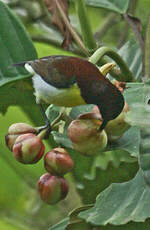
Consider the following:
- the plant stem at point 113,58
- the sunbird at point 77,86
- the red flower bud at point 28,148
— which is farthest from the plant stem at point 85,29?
the red flower bud at point 28,148

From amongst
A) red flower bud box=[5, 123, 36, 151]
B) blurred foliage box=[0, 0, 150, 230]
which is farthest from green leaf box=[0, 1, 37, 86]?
red flower bud box=[5, 123, 36, 151]

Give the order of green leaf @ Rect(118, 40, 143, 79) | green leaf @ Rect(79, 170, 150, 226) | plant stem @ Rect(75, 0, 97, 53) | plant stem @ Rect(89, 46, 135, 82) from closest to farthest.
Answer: green leaf @ Rect(79, 170, 150, 226) < plant stem @ Rect(89, 46, 135, 82) < plant stem @ Rect(75, 0, 97, 53) < green leaf @ Rect(118, 40, 143, 79)

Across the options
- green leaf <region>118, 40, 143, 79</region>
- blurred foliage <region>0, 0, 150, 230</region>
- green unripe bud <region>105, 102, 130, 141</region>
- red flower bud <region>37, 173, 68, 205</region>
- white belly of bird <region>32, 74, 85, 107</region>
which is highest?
white belly of bird <region>32, 74, 85, 107</region>

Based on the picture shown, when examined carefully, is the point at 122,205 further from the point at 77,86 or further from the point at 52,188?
the point at 77,86

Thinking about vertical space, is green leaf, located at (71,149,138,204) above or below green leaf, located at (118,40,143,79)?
below

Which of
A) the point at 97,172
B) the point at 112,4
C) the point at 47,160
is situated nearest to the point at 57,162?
the point at 47,160

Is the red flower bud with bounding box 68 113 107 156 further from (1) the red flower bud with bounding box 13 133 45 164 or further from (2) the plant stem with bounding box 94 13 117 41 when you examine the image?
(2) the plant stem with bounding box 94 13 117 41
